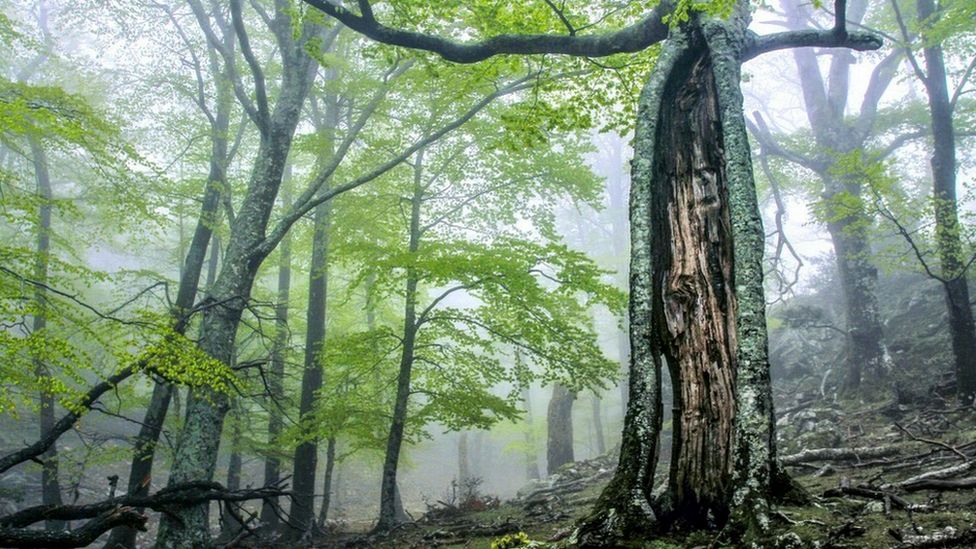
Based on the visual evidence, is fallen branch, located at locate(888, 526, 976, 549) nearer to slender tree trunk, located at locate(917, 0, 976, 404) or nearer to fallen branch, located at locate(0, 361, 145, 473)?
fallen branch, located at locate(0, 361, 145, 473)

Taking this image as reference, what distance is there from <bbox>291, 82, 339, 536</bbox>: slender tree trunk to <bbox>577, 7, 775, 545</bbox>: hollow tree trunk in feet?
22.7

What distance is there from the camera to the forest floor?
3160 mm

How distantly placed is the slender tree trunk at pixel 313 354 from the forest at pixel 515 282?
80mm

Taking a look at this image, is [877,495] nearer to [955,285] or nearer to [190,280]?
[955,285]

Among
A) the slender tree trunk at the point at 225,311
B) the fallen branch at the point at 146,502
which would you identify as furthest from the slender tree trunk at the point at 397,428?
the slender tree trunk at the point at 225,311

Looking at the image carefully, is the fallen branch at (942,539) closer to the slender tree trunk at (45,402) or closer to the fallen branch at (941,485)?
the fallen branch at (941,485)

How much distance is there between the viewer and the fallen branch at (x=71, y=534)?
498cm

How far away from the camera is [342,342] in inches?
356

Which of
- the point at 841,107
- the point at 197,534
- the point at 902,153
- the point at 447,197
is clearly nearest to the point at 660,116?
the point at 447,197

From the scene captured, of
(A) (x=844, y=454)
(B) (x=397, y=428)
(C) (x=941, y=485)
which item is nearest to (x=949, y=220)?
(A) (x=844, y=454)

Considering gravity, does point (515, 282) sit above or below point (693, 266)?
above

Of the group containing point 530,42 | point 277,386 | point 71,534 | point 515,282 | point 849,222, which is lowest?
point 71,534

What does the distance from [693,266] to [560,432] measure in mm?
12532

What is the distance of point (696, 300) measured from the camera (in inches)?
179
